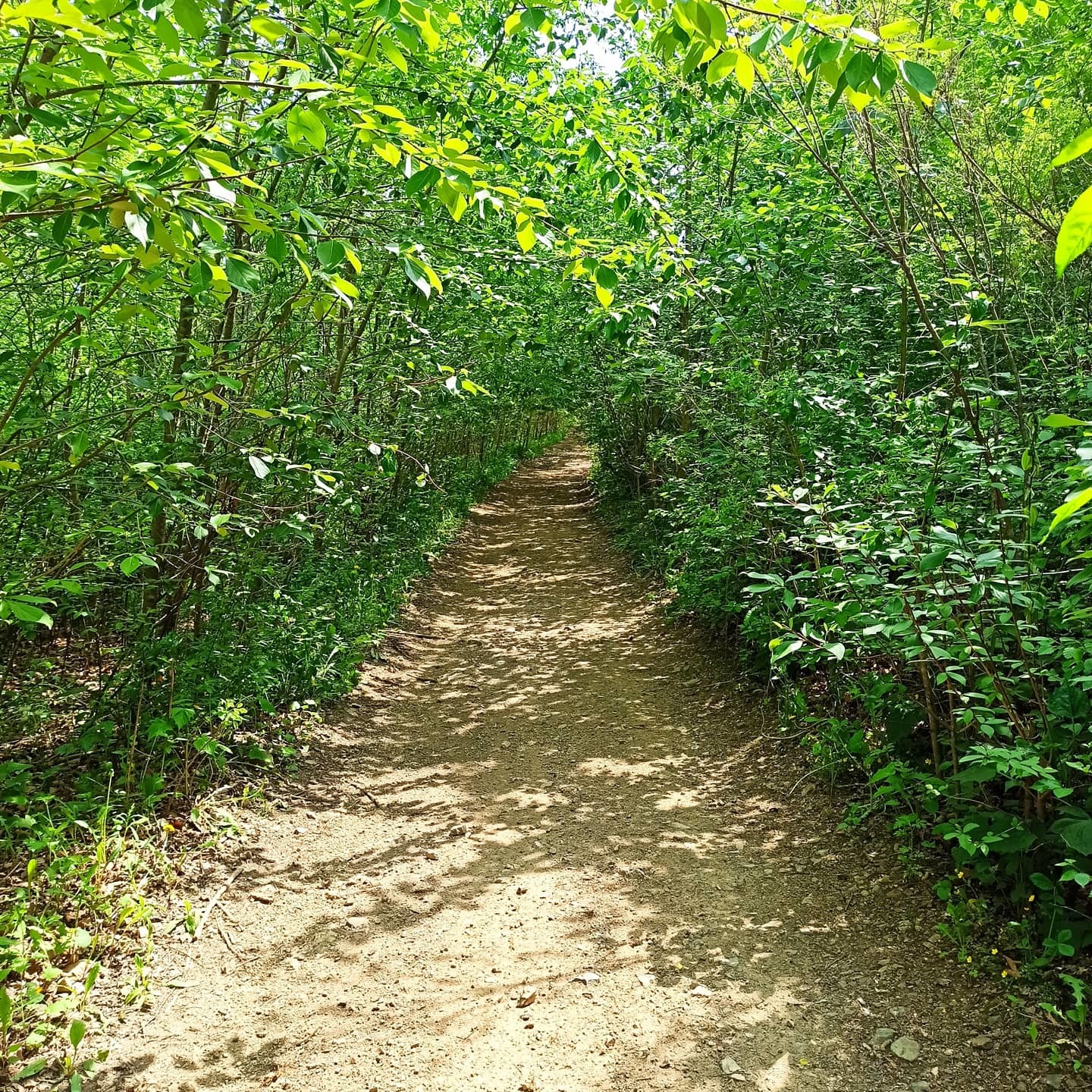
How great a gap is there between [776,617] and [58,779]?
5.17 meters

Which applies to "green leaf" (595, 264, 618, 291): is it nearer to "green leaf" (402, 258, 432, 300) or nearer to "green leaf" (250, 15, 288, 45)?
"green leaf" (402, 258, 432, 300)

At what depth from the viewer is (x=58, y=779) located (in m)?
4.73

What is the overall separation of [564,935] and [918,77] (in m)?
3.88

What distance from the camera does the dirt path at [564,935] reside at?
3119 millimetres

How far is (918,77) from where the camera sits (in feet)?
6.00

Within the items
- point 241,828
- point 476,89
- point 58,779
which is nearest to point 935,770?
point 241,828

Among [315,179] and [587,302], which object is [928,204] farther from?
[315,179]

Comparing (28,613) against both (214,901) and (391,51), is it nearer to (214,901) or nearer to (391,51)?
(391,51)

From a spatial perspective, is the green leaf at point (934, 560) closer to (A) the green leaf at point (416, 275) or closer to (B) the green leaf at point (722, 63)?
(B) the green leaf at point (722, 63)

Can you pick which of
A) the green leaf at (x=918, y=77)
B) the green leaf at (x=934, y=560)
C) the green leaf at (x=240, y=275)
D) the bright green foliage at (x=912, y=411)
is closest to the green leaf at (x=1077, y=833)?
the bright green foliage at (x=912, y=411)

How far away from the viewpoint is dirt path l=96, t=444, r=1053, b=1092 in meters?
3.12

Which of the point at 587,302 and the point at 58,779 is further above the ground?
the point at 587,302

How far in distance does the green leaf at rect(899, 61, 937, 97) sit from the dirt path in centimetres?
Result: 338

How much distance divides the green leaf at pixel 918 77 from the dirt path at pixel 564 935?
11.1ft
